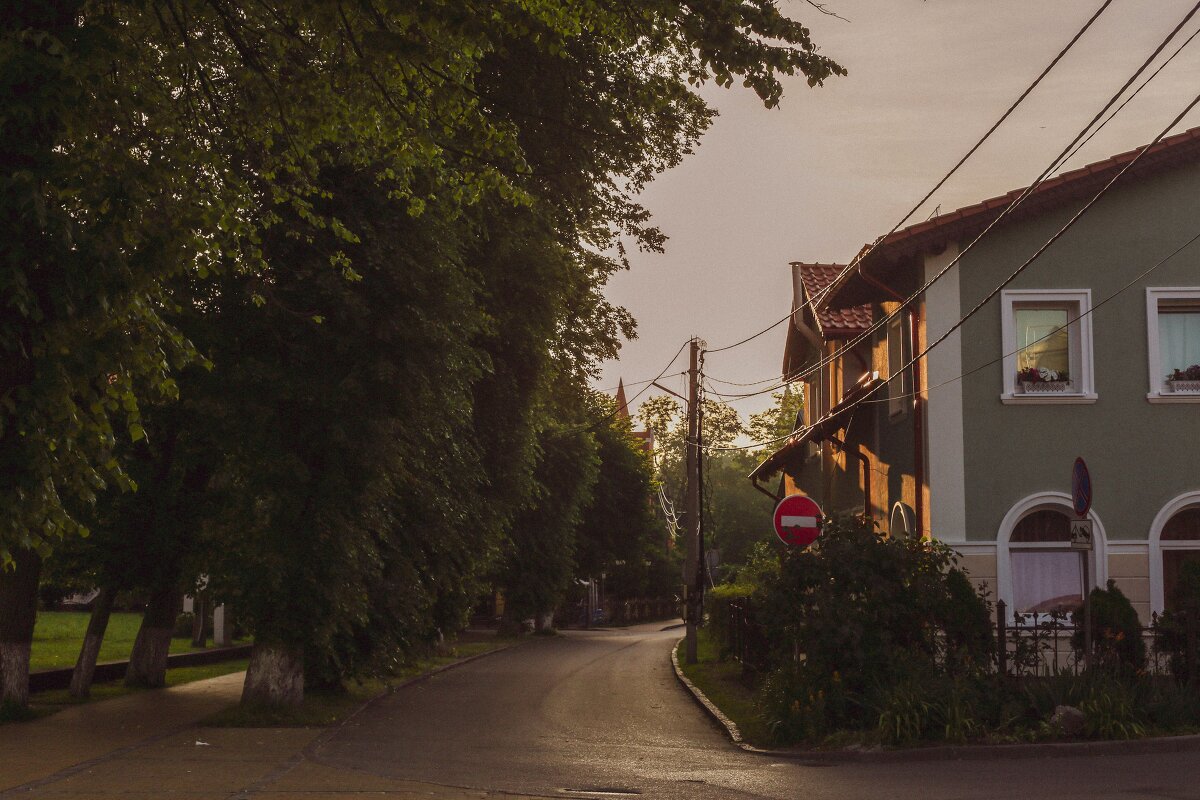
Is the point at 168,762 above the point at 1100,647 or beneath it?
beneath

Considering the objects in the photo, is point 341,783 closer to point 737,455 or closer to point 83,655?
point 83,655

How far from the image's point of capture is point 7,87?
8.22 meters

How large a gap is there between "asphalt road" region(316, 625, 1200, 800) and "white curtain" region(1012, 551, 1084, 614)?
496 cm

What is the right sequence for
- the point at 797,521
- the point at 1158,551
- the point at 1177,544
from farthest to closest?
the point at 1177,544 < the point at 1158,551 < the point at 797,521

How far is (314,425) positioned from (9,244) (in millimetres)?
9360

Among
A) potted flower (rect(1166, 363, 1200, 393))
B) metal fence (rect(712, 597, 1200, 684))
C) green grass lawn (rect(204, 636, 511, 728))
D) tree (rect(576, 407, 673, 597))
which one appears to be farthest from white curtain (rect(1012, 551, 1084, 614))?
tree (rect(576, 407, 673, 597))

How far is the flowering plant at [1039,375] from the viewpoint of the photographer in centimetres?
1948

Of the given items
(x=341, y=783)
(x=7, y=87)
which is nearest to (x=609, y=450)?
(x=341, y=783)

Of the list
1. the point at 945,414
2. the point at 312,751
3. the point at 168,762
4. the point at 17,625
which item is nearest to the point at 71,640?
the point at 17,625

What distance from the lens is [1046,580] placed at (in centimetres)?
1934

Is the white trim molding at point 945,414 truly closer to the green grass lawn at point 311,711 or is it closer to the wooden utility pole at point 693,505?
the green grass lawn at point 311,711

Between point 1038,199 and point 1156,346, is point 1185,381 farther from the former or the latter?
point 1038,199

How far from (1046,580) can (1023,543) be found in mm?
637

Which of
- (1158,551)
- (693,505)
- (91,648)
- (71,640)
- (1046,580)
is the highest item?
(693,505)
